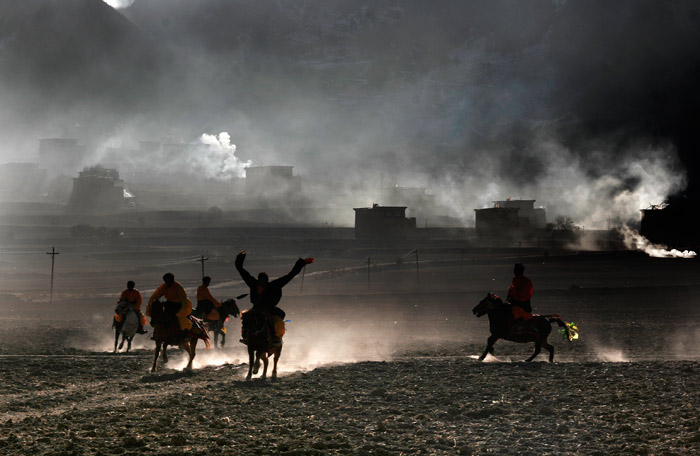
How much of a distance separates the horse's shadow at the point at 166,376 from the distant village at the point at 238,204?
5722 centimetres

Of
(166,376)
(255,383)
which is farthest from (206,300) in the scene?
(255,383)

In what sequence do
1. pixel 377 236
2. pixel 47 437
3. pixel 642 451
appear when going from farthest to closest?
pixel 377 236 < pixel 47 437 < pixel 642 451

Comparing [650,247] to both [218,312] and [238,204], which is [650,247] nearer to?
[218,312]

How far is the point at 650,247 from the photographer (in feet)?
207

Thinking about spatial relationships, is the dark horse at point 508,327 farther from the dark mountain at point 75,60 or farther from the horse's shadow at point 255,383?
Answer: the dark mountain at point 75,60

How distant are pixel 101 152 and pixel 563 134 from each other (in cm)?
9095

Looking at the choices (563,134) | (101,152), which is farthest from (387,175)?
(101,152)

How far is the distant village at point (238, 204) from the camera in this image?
2876 inches

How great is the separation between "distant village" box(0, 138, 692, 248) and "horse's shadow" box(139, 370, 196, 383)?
2253 inches

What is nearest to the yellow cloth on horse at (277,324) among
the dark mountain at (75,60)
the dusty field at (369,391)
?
the dusty field at (369,391)

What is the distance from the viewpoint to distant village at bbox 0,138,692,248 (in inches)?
2876

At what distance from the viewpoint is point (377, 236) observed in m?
72.1

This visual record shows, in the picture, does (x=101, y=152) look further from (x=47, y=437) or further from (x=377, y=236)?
(x=47, y=437)

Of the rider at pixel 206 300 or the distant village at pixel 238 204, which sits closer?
the rider at pixel 206 300
